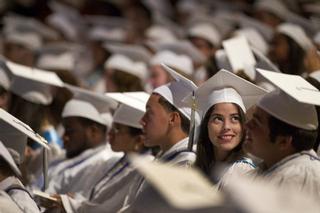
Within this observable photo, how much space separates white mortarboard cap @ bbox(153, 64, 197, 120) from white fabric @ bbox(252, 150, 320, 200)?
1188 millimetres

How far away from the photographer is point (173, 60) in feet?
28.5

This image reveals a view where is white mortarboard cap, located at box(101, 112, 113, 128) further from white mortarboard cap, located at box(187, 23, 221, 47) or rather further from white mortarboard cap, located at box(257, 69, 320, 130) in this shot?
white mortarboard cap, located at box(187, 23, 221, 47)

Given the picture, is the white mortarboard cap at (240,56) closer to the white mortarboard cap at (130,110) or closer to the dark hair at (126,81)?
the white mortarboard cap at (130,110)

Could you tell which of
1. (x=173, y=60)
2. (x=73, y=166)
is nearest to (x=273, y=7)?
(x=173, y=60)

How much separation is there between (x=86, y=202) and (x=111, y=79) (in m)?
2.40

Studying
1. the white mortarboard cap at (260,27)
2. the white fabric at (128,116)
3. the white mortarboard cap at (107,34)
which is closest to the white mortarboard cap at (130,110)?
the white fabric at (128,116)

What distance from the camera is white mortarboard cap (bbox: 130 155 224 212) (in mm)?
2394

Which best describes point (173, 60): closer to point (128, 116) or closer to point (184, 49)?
point (184, 49)

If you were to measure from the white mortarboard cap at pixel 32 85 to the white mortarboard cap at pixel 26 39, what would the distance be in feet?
9.13

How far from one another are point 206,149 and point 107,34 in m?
6.40

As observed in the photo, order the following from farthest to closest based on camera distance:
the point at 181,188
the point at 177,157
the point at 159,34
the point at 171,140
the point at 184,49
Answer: the point at 159,34, the point at 184,49, the point at 171,140, the point at 177,157, the point at 181,188

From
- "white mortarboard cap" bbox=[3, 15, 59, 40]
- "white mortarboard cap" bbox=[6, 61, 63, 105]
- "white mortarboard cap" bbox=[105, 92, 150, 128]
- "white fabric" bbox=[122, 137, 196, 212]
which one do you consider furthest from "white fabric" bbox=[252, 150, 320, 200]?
"white mortarboard cap" bbox=[3, 15, 59, 40]

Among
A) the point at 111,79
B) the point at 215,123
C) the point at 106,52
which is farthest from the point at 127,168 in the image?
the point at 106,52

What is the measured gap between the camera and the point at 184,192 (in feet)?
7.95
